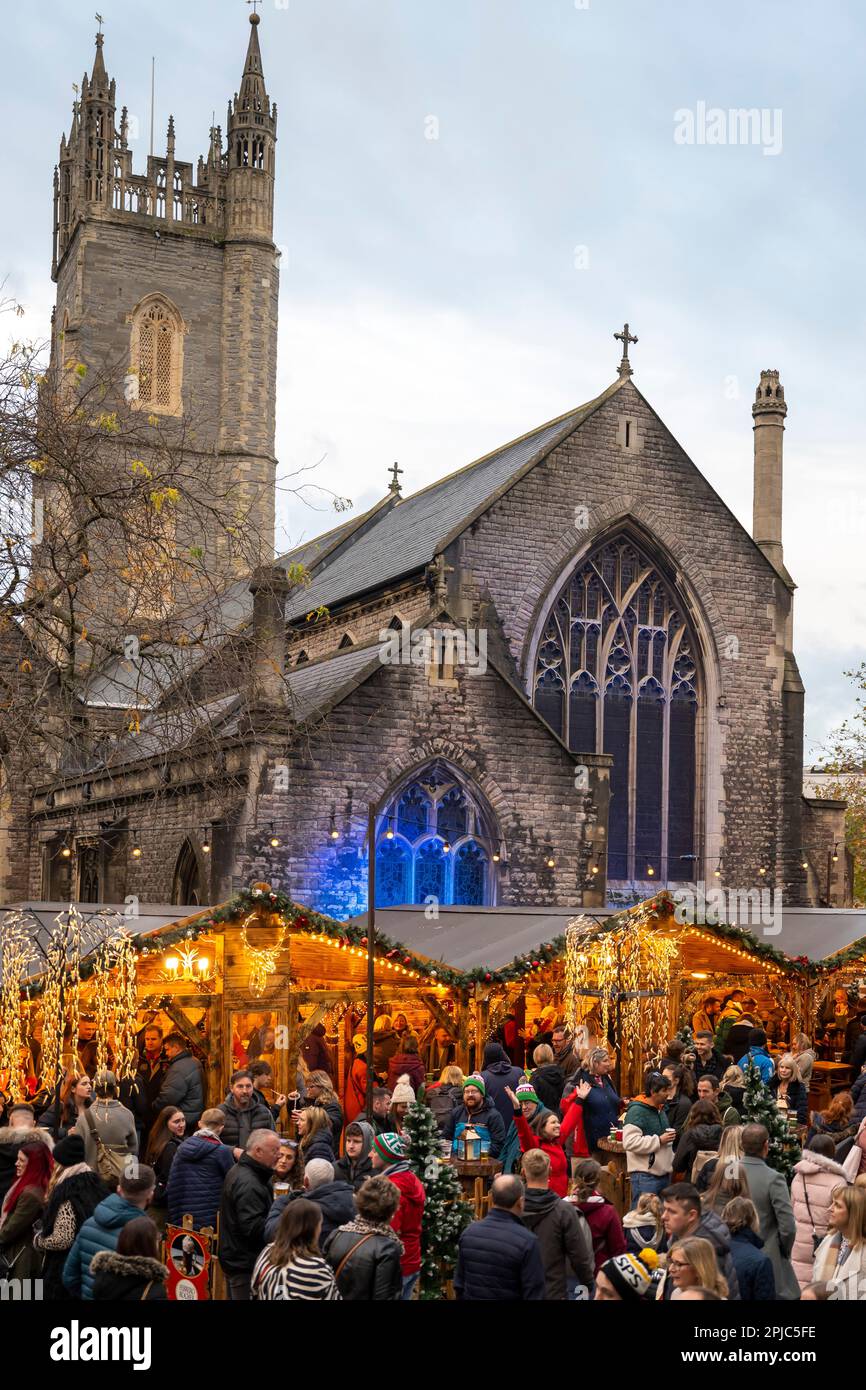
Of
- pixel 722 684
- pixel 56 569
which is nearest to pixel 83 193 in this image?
pixel 722 684

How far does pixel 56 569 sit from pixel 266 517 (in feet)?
116

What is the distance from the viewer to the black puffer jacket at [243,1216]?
28.8ft

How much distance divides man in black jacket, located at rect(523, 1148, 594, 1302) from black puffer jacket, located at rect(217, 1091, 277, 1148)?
329 cm

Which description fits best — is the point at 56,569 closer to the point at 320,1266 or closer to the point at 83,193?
the point at 320,1266

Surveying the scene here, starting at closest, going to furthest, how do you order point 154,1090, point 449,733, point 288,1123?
1. point 154,1090
2. point 288,1123
3. point 449,733

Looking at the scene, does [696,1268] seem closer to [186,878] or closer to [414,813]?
[414,813]

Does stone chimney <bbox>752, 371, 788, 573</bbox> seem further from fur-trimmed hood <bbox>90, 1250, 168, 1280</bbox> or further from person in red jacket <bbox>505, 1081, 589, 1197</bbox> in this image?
fur-trimmed hood <bbox>90, 1250, 168, 1280</bbox>

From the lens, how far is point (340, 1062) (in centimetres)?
1875

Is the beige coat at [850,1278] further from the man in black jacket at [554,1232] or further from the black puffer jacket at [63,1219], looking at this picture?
the black puffer jacket at [63,1219]

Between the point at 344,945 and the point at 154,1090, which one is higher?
the point at 344,945

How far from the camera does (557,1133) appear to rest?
33.5 feet

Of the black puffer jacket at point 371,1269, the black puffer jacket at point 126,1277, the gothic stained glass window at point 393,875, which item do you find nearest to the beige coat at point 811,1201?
the black puffer jacket at point 371,1269

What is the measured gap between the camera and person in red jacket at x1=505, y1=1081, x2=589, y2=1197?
33.8ft

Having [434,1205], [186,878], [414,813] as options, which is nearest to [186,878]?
[186,878]
